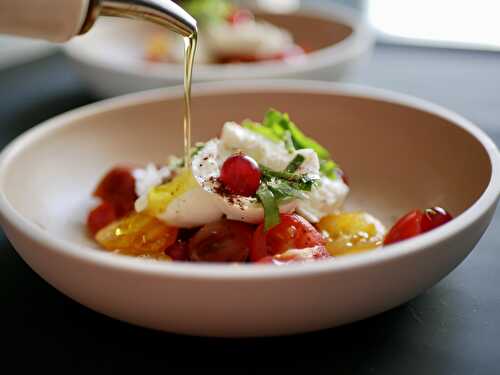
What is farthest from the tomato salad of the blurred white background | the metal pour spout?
the blurred white background

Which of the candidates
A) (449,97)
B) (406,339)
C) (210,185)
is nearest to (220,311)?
(406,339)

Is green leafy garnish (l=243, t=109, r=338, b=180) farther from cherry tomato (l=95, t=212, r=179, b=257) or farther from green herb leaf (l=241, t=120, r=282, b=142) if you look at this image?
cherry tomato (l=95, t=212, r=179, b=257)

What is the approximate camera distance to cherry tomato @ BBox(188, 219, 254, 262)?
1.37m

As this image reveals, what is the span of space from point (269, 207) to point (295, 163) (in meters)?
0.16

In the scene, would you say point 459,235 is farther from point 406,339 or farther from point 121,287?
point 121,287

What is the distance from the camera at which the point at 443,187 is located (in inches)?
65.9

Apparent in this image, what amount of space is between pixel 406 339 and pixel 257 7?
2.62 metres

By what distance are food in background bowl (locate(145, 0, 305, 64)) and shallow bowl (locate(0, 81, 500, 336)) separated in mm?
1011

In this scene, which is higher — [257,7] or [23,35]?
[23,35]

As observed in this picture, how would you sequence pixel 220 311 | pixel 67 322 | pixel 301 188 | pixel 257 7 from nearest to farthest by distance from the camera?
1. pixel 220 311
2. pixel 67 322
3. pixel 301 188
4. pixel 257 7

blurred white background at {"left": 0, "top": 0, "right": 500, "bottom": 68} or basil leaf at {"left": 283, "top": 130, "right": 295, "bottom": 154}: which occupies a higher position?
basil leaf at {"left": 283, "top": 130, "right": 295, "bottom": 154}

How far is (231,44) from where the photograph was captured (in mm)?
3035

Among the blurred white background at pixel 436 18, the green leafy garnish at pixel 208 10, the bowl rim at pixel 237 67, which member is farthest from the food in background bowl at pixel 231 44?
the blurred white background at pixel 436 18

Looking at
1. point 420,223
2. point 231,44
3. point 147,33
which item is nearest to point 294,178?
point 420,223
